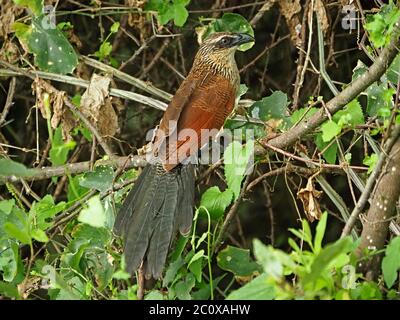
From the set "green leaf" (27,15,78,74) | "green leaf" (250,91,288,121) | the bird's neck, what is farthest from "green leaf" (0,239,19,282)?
the bird's neck

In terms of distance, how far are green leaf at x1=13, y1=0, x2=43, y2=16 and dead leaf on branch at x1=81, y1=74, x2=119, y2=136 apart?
1.06 ft

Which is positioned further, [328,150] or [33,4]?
[33,4]

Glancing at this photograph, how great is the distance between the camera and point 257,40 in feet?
13.8

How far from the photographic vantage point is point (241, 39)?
131 inches

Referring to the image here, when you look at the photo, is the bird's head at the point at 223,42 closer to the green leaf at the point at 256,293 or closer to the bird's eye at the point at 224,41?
the bird's eye at the point at 224,41

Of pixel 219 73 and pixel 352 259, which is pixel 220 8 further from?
pixel 352 259

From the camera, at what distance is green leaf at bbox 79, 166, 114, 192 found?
262 centimetres

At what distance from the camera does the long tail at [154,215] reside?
231 cm

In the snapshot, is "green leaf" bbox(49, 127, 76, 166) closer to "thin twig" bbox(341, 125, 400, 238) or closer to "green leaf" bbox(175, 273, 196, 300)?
"green leaf" bbox(175, 273, 196, 300)

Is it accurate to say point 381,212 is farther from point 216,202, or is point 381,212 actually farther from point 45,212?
point 45,212

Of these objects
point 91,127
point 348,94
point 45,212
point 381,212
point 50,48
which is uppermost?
point 50,48

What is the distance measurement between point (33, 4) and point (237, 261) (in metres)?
1.21

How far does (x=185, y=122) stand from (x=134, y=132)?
1150 millimetres

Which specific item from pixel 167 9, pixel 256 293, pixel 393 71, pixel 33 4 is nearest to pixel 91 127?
pixel 33 4
